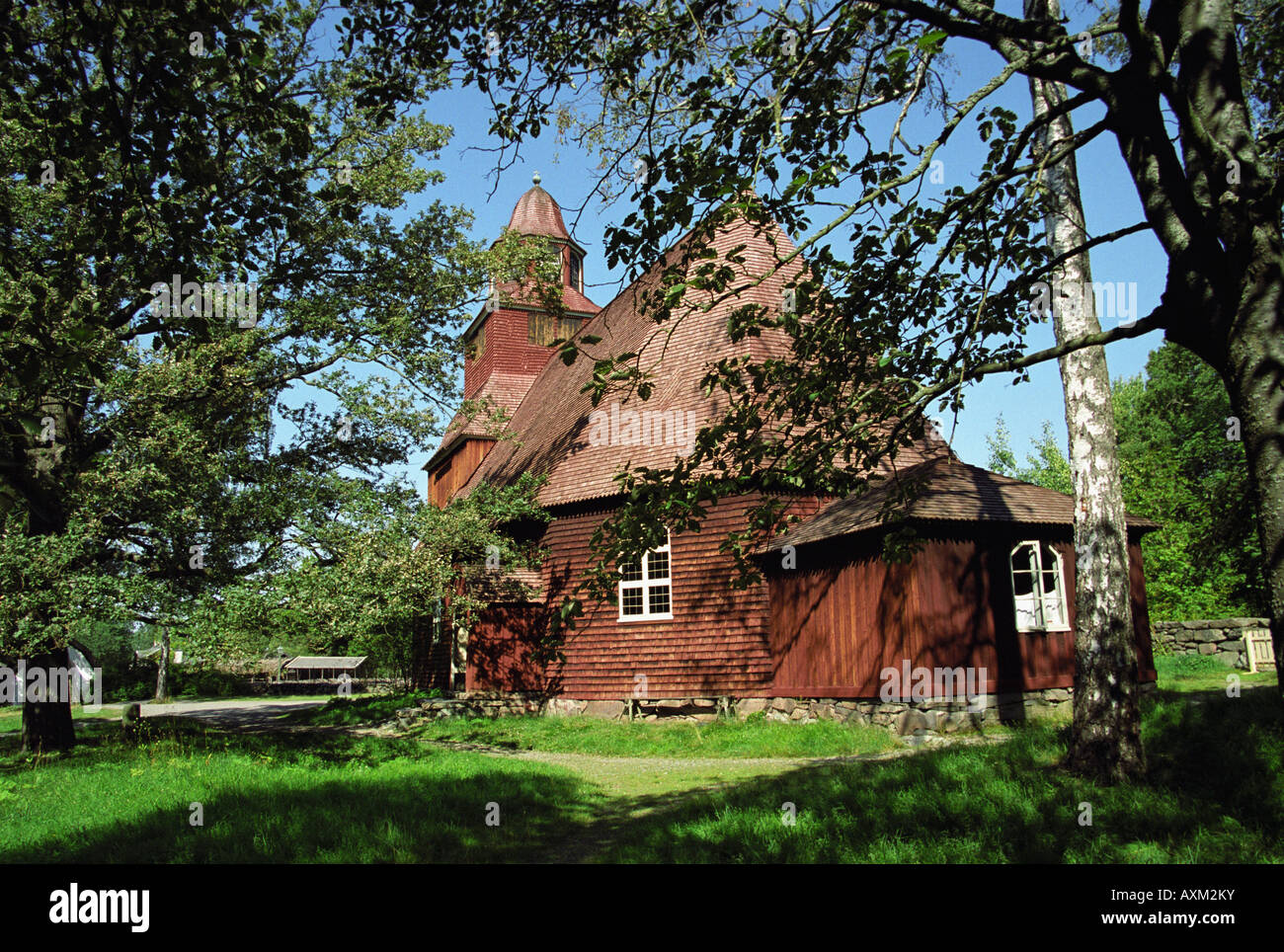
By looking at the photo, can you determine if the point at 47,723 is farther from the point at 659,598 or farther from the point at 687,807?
the point at 687,807

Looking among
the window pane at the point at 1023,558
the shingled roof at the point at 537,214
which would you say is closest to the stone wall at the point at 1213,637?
the window pane at the point at 1023,558

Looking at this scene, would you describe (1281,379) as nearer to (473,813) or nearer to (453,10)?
(453,10)

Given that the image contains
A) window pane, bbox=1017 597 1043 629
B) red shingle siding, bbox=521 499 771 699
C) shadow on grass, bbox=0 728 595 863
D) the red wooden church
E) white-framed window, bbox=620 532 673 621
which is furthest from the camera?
white-framed window, bbox=620 532 673 621

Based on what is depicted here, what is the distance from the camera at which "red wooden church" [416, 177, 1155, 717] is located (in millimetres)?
13430

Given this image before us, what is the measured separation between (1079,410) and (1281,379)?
5.86 metres

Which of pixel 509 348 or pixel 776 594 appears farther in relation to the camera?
pixel 509 348

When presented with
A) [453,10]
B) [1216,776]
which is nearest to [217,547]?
[453,10]

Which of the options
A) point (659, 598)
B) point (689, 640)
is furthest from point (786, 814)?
point (659, 598)

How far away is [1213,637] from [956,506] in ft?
49.3

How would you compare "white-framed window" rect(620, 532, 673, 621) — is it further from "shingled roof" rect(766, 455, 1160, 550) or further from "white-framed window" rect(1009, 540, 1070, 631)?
"white-framed window" rect(1009, 540, 1070, 631)

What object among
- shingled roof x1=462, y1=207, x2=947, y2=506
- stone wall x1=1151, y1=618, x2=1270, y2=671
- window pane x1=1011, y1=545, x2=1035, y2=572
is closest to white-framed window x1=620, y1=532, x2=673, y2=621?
shingled roof x1=462, y1=207, x2=947, y2=506

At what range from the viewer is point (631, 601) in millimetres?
17922

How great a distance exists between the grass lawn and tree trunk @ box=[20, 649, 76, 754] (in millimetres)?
3332

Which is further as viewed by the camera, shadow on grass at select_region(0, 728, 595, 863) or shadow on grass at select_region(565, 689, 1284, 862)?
shadow on grass at select_region(0, 728, 595, 863)
